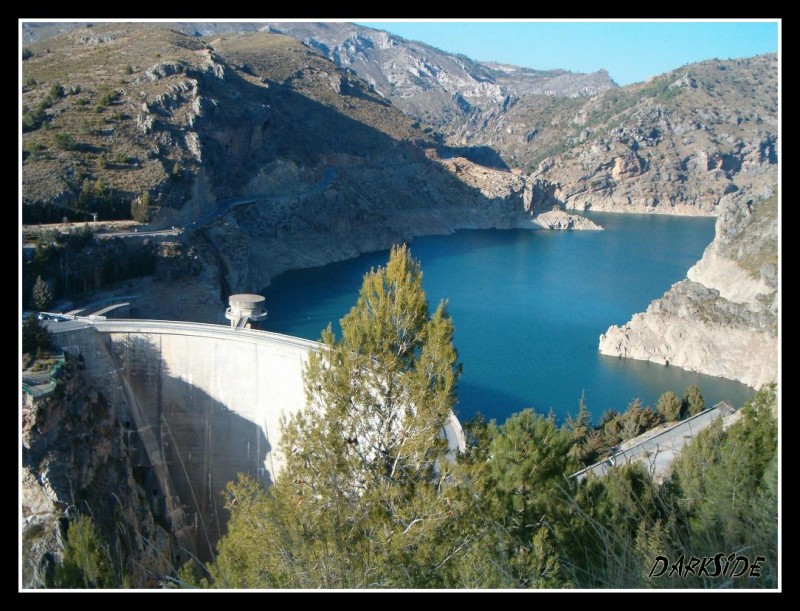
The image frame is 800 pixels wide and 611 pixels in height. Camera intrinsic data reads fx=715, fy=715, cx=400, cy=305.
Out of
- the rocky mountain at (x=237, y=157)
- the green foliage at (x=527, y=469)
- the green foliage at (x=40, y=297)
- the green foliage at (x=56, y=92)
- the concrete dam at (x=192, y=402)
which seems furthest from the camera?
the green foliage at (x=56, y=92)

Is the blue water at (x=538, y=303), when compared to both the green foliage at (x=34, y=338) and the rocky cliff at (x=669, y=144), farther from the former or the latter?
the rocky cliff at (x=669, y=144)

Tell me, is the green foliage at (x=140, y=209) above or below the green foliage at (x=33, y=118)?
below

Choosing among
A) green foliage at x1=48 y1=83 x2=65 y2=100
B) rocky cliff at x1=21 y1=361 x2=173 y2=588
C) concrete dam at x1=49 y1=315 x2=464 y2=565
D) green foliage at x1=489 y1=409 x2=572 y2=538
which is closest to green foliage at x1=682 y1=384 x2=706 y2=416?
concrete dam at x1=49 y1=315 x2=464 y2=565

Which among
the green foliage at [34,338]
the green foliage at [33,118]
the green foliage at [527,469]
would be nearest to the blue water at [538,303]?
the green foliage at [527,469]

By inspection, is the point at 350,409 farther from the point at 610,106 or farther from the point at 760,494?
the point at 610,106

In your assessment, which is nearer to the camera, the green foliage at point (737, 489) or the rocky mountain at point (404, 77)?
the green foliage at point (737, 489)

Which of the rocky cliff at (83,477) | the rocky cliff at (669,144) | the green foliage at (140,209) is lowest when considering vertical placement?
the rocky cliff at (83,477)

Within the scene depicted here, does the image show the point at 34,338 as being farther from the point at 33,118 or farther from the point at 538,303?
the point at 538,303

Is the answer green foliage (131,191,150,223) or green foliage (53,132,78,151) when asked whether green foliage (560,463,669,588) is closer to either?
green foliage (131,191,150,223)
